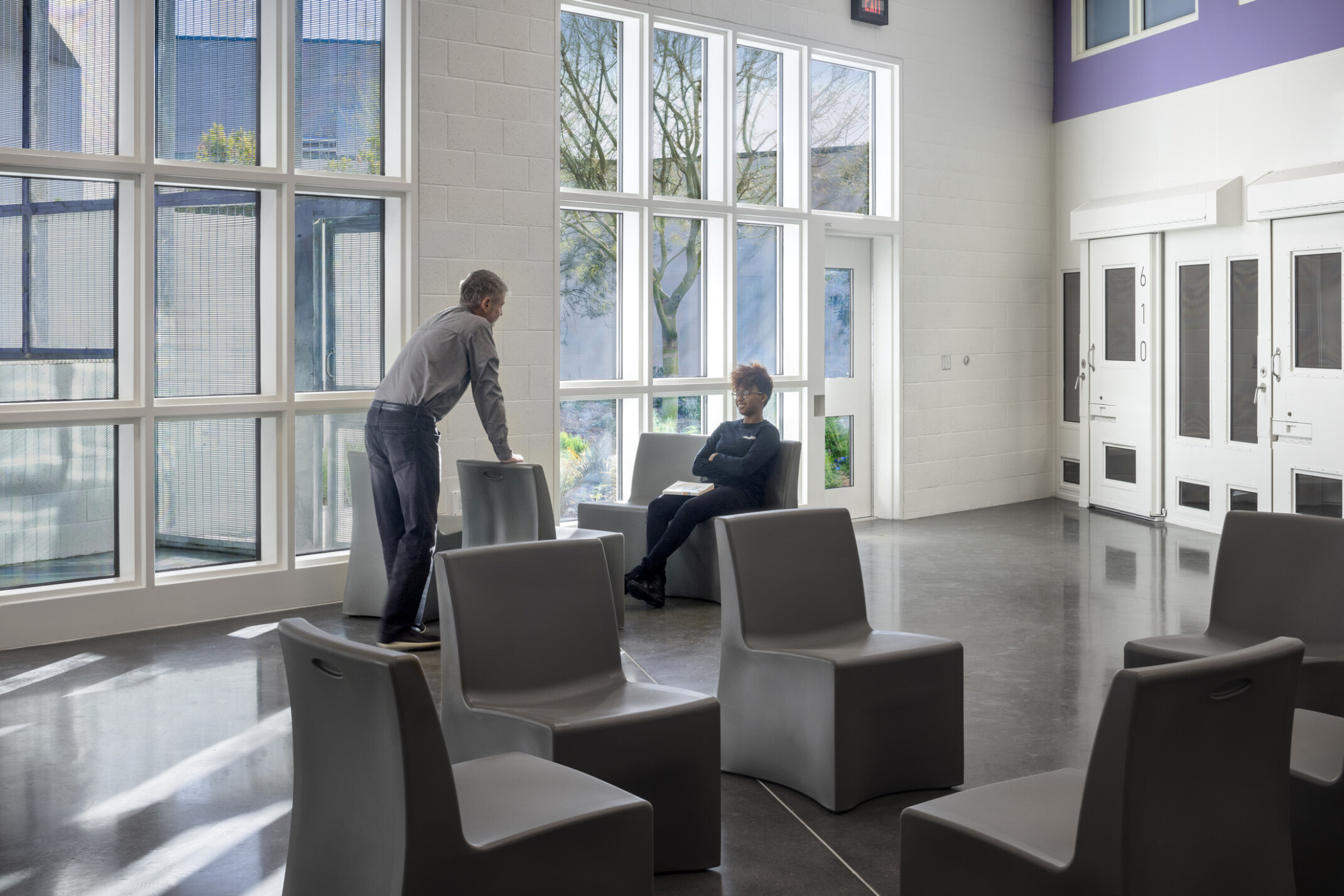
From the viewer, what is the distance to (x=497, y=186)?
21.3ft

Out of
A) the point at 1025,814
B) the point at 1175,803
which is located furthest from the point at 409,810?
the point at 1175,803

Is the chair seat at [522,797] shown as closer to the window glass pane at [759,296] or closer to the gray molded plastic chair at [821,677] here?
the gray molded plastic chair at [821,677]

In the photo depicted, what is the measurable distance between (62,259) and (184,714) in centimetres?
242

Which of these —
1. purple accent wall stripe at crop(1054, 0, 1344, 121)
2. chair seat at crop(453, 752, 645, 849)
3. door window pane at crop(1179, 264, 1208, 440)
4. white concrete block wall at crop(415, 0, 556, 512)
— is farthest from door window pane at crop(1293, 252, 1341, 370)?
chair seat at crop(453, 752, 645, 849)

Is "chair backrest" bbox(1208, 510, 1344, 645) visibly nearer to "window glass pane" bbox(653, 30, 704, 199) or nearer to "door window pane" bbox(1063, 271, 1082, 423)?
"window glass pane" bbox(653, 30, 704, 199)

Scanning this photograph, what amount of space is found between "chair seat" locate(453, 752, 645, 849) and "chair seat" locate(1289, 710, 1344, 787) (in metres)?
1.47

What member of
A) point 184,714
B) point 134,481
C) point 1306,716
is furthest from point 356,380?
point 1306,716

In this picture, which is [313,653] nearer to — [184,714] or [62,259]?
[184,714]

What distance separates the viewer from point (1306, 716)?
9.50 feet

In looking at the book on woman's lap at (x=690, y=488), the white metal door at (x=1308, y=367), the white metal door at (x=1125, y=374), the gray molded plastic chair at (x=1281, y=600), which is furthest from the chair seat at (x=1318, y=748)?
the white metal door at (x=1125, y=374)

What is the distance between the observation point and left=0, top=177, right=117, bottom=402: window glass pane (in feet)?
16.9

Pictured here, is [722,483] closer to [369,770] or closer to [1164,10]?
[369,770]

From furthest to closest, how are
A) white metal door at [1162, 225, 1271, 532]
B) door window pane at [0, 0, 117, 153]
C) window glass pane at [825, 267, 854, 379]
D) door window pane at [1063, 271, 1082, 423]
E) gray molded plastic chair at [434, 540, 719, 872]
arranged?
door window pane at [1063, 271, 1082, 423], window glass pane at [825, 267, 854, 379], white metal door at [1162, 225, 1271, 532], door window pane at [0, 0, 117, 153], gray molded plastic chair at [434, 540, 719, 872]

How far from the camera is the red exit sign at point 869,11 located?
8.30 m
